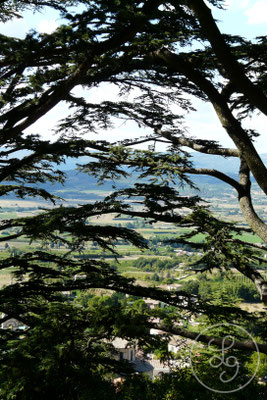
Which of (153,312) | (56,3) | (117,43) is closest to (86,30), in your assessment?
(117,43)

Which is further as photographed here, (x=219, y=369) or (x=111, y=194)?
(x=219, y=369)

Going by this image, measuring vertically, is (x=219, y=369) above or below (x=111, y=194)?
below

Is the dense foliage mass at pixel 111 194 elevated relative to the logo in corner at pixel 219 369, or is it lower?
elevated

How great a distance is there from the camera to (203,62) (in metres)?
5.35

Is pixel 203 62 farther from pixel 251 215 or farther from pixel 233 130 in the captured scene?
pixel 251 215

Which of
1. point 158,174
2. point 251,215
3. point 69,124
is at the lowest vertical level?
point 251,215

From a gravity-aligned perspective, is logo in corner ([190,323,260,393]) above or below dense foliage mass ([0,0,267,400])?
below

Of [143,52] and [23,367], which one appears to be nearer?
[23,367]

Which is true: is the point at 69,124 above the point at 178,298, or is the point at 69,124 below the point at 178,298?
above

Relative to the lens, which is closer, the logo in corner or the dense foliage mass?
the dense foliage mass

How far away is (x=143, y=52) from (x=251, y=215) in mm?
3067

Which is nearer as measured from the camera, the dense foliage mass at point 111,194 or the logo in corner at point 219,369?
the dense foliage mass at point 111,194

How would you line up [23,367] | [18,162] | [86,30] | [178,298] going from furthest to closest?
1. [18,162]
2. [178,298]
3. [86,30]
4. [23,367]

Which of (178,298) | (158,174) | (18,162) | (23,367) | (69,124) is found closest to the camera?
(23,367)
